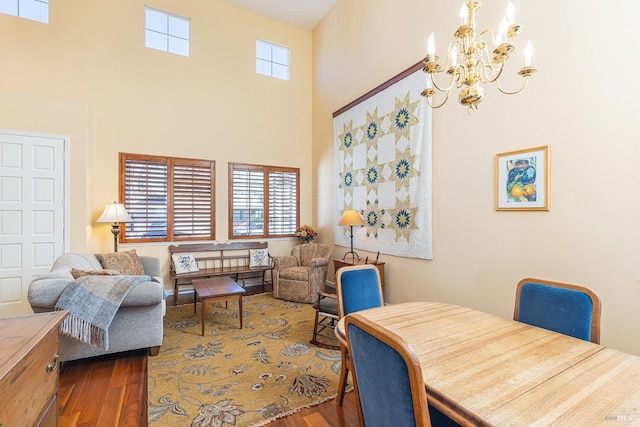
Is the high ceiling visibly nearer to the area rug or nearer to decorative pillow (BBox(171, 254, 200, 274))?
decorative pillow (BBox(171, 254, 200, 274))

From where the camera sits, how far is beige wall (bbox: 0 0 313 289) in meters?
3.98

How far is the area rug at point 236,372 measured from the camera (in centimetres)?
201

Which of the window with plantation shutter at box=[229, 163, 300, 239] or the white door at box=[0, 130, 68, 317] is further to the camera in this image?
the window with plantation shutter at box=[229, 163, 300, 239]

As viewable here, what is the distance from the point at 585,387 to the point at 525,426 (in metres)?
0.39

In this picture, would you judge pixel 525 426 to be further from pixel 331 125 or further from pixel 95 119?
pixel 95 119

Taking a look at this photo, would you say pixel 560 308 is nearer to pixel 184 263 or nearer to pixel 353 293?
pixel 353 293

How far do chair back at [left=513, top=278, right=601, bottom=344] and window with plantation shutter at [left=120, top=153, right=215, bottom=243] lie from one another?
15.3 ft

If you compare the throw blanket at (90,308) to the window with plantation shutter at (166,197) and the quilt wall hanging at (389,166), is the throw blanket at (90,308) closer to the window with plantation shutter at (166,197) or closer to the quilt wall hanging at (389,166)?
the window with plantation shutter at (166,197)

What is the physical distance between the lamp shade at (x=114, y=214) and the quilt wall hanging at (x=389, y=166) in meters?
3.28

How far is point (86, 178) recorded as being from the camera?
406 cm

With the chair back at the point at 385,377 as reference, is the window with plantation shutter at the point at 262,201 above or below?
above

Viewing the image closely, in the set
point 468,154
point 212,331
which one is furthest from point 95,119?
point 468,154

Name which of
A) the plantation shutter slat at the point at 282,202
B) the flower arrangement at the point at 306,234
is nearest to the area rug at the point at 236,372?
the flower arrangement at the point at 306,234

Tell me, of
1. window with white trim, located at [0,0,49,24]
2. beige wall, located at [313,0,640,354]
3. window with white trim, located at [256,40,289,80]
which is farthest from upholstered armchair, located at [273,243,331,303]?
window with white trim, located at [0,0,49,24]
